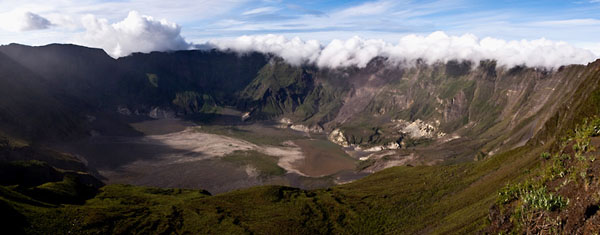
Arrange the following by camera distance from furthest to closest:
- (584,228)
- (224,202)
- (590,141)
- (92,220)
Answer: (224,202)
(92,220)
(590,141)
(584,228)

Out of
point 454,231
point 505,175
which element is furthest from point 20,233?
point 505,175

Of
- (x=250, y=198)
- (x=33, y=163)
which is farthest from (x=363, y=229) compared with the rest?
(x=33, y=163)

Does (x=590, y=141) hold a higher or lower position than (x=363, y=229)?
higher

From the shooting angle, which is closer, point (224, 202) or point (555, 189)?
point (555, 189)

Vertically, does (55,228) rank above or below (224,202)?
above

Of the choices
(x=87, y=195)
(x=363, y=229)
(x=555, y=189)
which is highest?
(x=555, y=189)

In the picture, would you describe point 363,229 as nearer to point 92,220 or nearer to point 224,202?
point 224,202

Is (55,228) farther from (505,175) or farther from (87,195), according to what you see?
(505,175)

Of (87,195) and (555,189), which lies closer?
(555,189)

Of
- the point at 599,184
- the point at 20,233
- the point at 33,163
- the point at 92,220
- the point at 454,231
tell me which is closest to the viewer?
the point at 599,184
